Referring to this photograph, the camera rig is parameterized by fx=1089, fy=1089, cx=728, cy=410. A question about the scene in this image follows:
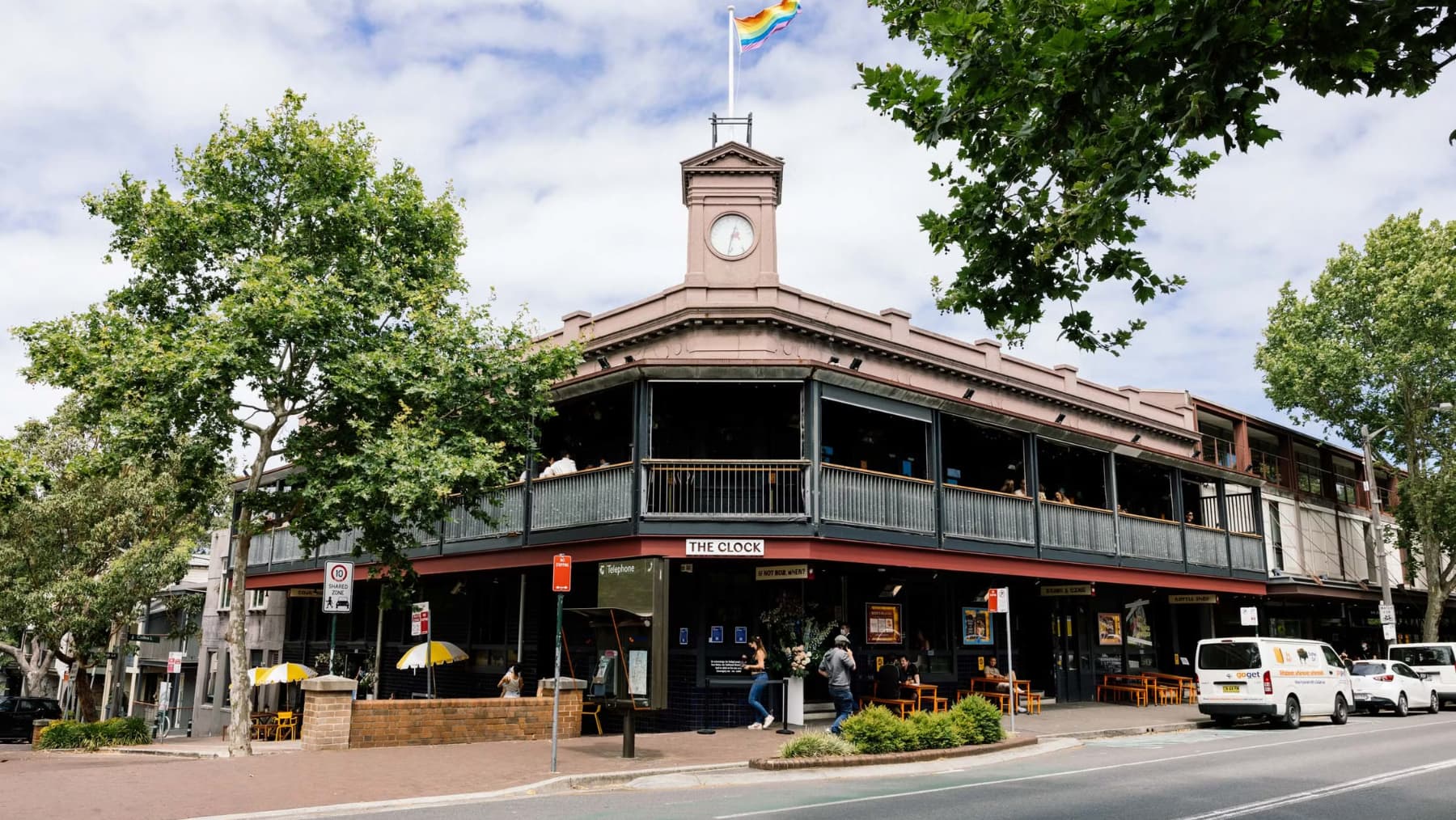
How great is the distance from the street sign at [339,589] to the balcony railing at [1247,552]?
21.9m

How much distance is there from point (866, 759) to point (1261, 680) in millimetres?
10007

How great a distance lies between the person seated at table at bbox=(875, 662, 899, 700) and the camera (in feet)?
64.0

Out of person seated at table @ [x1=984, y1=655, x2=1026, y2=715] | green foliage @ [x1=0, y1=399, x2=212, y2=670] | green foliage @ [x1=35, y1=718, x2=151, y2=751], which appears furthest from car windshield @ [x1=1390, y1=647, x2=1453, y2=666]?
green foliage @ [x1=0, y1=399, x2=212, y2=670]

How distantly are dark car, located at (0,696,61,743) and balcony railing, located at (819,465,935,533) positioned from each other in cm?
3479

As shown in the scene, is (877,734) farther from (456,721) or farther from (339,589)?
(339,589)

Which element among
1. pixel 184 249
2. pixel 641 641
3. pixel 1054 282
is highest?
pixel 184 249

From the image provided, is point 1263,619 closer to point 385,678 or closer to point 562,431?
point 562,431

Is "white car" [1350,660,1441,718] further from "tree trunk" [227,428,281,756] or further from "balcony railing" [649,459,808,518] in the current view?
"tree trunk" [227,428,281,756]

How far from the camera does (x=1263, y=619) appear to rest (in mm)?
32750

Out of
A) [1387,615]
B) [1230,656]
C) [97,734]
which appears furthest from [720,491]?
[1387,615]

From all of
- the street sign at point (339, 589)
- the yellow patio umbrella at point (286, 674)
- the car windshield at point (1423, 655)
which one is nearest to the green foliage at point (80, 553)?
the yellow patio umbrella at point (286, 674)

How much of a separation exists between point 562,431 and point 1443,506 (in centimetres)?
2940

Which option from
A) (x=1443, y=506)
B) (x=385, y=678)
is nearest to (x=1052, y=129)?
(x=385, y=678)

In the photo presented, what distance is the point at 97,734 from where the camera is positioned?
2541 cm
